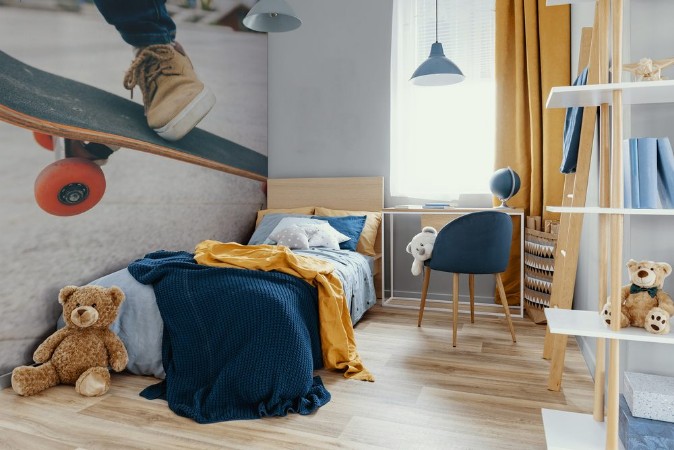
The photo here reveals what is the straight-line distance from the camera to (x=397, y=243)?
13.7ft

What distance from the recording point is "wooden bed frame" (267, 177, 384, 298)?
411 centimetres

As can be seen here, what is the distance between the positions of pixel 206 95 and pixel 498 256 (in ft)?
7.90

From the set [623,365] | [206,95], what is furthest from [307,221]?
[623,365]

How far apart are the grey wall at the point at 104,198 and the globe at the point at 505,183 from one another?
6.73 feet

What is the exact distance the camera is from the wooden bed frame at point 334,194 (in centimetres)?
411

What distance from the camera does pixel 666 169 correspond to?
1430mm

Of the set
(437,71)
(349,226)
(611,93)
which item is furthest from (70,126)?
(611,93)

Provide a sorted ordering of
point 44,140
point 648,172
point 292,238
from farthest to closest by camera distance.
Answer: point 292,238, point 44,140, point 648,172

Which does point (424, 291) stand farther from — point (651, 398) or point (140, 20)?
point (140, 20)

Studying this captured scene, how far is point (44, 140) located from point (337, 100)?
2.42 metres

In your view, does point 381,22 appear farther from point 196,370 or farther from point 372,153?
point 196,370

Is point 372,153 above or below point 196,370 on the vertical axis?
above

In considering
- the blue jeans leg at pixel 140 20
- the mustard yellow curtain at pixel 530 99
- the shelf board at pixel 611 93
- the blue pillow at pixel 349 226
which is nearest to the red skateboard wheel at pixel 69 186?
the blue jeans leg at pixel 140 20

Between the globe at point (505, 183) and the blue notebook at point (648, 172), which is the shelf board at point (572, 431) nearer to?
the blue notebook at point (648, 172)
